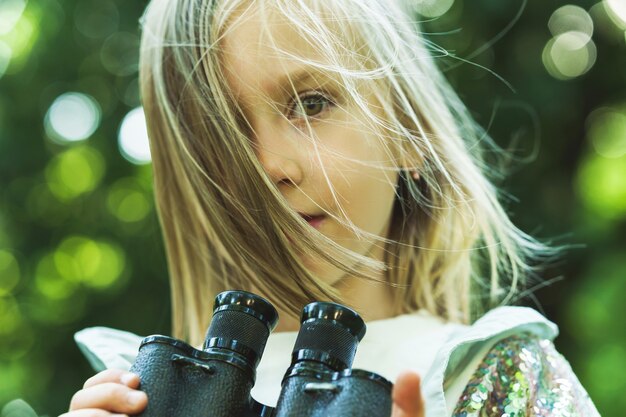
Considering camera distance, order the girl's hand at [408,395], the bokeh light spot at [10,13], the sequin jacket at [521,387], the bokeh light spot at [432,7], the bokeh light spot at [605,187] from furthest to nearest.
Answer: the bokeh light spot at [10,13] < the bokeh light spot at [605,187] < the bokeh light spot at [432,7] < the sequin jacket at [521,387] < the girl's hand at [408,395]

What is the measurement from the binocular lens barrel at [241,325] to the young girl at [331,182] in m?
0.11

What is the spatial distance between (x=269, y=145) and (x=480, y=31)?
25.6 inches

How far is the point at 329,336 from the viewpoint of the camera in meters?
0.66

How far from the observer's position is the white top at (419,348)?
820 millimetres

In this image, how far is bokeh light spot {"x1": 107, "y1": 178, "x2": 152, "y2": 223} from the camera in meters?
1.54

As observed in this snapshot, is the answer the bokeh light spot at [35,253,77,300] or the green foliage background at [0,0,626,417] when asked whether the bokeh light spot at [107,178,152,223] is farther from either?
the bokeh light spot at [35,253,77,300]

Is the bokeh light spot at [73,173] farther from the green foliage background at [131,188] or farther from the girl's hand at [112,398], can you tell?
the girl's hand at [112,398]

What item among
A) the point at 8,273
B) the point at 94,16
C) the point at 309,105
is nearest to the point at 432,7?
the point at 309,105

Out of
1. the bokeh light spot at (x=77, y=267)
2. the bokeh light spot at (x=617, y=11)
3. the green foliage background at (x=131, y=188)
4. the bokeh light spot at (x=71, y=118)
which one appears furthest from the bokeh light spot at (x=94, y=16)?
the bokeh light spot at (x=617, y=11)

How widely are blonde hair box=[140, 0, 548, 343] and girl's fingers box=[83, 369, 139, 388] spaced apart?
0.21m

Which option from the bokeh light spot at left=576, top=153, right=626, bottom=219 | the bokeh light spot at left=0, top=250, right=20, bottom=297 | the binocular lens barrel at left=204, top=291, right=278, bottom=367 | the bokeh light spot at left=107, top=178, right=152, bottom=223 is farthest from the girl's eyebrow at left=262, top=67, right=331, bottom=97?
the bokeh light spot at left=0, top=250, right=20, bottom=297

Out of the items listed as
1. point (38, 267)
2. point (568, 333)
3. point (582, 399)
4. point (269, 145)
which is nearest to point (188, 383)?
point (269, 145)

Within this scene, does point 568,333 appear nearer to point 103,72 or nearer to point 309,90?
point 309,90

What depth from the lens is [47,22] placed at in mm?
1452
